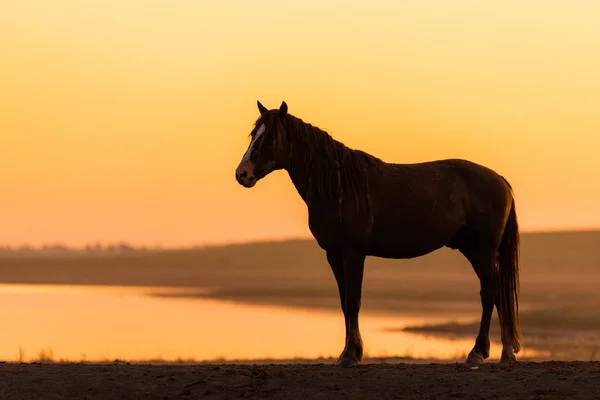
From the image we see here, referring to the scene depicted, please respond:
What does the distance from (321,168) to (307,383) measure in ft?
8.71

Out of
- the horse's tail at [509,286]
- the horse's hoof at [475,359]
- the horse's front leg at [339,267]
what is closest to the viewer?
the horse's front leg at [339,267]

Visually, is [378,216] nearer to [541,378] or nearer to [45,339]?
[541,378]

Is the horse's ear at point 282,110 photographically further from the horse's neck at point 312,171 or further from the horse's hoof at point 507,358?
the horse's hoof at point 507,358

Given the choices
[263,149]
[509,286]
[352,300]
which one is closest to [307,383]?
[352,300]

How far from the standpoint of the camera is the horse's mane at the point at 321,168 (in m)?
14.7

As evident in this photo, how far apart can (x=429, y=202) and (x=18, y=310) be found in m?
19.4

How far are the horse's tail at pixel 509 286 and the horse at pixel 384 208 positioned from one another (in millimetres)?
13

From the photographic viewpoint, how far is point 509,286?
632 inches

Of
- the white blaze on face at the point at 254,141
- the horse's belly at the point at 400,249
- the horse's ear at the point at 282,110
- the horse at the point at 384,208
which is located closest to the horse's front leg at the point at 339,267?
→ the horse at the point at 384,208

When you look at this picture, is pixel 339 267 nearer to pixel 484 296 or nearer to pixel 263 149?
pixel 263 149

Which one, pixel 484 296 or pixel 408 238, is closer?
pixel 408 238

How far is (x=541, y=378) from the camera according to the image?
1388 centimetres

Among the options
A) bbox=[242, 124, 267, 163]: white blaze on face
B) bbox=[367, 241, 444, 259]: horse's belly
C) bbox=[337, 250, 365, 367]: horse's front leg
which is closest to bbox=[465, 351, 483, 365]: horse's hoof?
bbox=[367, 241, 444, 259]: horse's belly

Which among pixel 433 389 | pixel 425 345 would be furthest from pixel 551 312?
pixel 433 389
